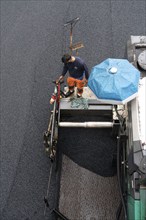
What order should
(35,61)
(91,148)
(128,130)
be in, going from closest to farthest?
(128,130) < (91,148) < (35,61)

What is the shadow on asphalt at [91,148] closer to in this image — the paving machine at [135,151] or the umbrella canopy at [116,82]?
the paving machine at [135,151]

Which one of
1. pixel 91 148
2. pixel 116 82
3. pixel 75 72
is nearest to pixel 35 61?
pixel 75 72

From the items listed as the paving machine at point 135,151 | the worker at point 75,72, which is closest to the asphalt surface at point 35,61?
the worker at point 75,72

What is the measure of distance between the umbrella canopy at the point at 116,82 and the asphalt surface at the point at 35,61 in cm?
185

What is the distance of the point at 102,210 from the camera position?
12.8 feet

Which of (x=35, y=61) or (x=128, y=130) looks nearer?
(x=128, y=130)

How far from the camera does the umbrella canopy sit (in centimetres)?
311

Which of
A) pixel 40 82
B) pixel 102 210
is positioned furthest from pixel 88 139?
pixel 40 82

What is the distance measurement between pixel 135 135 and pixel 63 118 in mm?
1866

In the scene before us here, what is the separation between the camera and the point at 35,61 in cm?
Result: 555

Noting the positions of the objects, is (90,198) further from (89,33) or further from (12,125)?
(89,33)

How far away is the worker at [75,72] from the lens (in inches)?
162

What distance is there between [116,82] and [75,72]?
1.30m

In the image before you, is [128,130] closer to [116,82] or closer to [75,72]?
[116,82]
